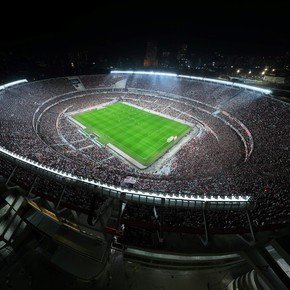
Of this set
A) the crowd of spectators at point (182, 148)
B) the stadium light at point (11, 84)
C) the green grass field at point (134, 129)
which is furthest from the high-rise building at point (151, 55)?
the stadium light at point (11, 84)

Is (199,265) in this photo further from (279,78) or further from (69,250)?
(279,78)

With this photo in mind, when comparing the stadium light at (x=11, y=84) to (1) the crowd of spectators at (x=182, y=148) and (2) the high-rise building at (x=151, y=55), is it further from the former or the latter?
(2) the high-rise building at (x=151, y=55)

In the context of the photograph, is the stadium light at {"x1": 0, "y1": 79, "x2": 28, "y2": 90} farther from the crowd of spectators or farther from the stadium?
the crowd of spectators

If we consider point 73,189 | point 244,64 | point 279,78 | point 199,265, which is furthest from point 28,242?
point 244,64

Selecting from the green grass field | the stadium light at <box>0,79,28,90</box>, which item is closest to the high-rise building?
the green grass field

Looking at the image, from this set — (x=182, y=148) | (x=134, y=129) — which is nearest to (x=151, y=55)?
(x=134, y=129)

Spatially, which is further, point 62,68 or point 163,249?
point 62,68

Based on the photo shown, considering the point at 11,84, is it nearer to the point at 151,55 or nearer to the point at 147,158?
the point at 147,158
